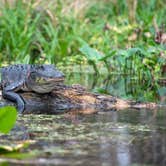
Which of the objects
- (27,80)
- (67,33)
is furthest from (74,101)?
(67,33)

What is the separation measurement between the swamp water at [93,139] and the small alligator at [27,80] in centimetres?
63

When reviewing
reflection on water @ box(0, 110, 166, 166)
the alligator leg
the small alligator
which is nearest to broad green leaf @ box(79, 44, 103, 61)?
the small alligator

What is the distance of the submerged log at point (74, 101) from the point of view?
6980mm

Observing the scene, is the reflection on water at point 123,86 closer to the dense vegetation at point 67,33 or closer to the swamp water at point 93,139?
the dense vegetation at point 67,33

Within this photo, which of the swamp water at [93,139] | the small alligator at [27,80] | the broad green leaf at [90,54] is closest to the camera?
the swamp water at [93,139]

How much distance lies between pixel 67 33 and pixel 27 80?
188 inches

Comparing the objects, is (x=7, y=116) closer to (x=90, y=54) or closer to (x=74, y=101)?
(x=74, y=101)

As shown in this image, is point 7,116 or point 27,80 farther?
point 27,80

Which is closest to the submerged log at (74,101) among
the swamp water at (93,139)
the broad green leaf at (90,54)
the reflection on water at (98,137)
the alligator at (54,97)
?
the alligator at (54,97)

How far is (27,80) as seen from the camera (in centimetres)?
725

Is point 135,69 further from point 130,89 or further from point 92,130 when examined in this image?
→ point 92,130

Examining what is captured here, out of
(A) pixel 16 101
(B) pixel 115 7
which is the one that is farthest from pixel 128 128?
(B) pixel 115 7

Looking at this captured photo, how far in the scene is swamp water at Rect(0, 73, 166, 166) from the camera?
14.2 feet

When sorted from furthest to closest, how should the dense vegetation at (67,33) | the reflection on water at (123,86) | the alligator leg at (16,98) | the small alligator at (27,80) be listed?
1. the dense vegetation at (67,33)
2. the reflection on water at (123,86)
3. the small alligator at (27,80)
4. the alligator leg at (16,98)
